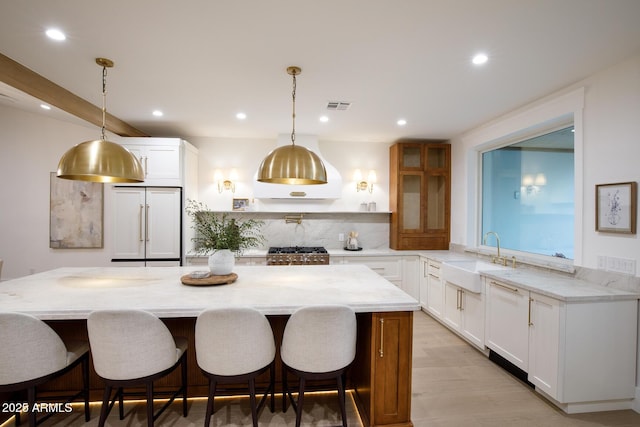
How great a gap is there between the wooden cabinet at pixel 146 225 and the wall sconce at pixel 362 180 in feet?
8.90

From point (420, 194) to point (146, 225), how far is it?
13.1 ft

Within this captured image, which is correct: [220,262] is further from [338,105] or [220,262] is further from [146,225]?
[146,225]

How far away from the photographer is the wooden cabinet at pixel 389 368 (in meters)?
1.97

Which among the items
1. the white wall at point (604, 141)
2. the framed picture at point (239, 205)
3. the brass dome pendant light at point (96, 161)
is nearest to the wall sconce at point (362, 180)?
the framed picture at point (239, 205)

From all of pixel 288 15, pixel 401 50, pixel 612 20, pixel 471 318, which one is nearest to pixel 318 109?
pixel 401 50

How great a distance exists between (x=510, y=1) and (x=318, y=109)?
2105 millimetres

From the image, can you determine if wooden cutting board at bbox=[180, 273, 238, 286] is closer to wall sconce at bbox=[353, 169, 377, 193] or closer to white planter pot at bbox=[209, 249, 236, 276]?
white planter pot at bbox=[209, 249, 236, 276]

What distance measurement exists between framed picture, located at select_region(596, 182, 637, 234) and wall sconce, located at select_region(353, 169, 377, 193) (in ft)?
9.66

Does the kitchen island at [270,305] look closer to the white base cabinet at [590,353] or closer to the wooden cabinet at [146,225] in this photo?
the white base cabinet at [590,353]

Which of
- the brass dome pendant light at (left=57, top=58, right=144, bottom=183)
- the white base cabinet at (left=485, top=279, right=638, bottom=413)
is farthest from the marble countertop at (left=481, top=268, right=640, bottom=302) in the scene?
the brass dome pendant light at (left=57, top=58, right=144, bottom=183)

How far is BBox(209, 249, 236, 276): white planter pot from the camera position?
97.3 inches

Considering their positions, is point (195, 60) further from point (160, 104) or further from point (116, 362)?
point (116, 362)

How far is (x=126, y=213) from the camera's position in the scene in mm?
4086

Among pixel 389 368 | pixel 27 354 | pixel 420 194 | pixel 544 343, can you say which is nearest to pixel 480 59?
pixel 544 343
